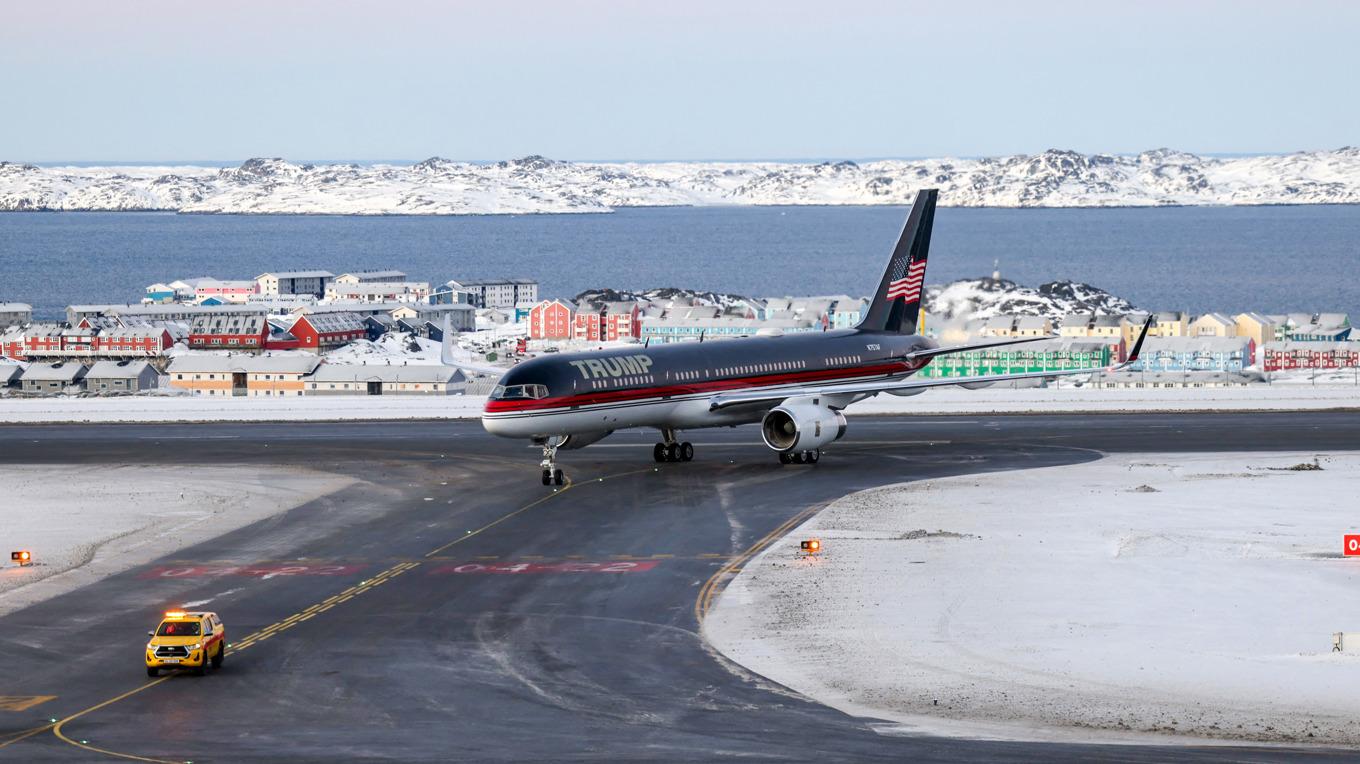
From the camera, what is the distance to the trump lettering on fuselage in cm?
6612

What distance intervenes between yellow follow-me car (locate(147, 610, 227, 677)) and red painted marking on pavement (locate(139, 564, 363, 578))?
37.6 feet

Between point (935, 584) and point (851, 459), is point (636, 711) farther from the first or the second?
point (851, 459)

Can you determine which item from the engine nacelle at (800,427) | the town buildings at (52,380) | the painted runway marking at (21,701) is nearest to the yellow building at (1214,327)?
the town buildings at (52,380)

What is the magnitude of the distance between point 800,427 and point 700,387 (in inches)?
171

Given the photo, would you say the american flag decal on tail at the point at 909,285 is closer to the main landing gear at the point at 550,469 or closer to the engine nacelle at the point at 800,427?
the engine nacelle at the point at 800,427

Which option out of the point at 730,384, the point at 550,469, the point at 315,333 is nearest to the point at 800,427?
the point at 730,384

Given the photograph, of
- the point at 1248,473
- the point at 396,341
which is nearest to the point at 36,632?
the point at 1248,473

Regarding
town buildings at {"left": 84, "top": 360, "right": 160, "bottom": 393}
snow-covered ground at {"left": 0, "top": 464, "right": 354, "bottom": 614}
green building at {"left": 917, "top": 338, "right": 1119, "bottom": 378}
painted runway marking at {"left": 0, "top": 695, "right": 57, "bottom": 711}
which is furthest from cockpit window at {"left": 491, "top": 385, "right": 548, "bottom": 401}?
green building at {"left": 917, "top": 338, "right": 1119, "bottom": 378}

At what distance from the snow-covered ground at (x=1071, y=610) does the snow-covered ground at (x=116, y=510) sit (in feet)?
62.7

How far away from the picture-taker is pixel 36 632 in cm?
4156

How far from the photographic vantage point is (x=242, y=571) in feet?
164

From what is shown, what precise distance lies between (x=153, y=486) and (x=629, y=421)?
18.8 metres

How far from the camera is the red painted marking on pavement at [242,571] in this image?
49406mm

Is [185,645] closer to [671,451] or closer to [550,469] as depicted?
[550,469]
